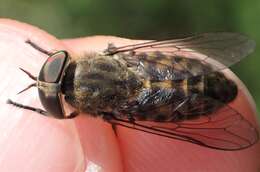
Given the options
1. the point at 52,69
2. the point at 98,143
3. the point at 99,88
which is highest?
the point at 52,69

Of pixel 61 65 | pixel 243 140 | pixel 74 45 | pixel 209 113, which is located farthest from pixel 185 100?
pixel 74 45

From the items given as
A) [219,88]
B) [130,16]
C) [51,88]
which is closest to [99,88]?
[51,88]

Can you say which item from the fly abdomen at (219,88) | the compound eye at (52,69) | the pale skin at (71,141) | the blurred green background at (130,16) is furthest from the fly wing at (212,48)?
the blurred green background at (130,16)

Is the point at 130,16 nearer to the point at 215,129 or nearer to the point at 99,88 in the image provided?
the point at 99,88

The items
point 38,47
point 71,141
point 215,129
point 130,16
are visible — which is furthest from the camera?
point 130,16

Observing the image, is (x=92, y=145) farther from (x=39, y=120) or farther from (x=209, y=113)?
(x=209, y=113)

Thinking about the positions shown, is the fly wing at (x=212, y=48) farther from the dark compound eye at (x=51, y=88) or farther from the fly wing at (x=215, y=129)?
the dark compound eye at (x=51, y=88)
